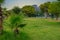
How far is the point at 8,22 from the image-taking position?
5.35m

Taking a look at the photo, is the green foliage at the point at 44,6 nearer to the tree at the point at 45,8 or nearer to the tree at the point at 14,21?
the tree at the point at 45,8

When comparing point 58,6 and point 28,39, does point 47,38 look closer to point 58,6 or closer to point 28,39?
point 28,39

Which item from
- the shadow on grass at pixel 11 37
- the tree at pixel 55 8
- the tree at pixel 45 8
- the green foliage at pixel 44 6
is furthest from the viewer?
the tree at pixel 45 8

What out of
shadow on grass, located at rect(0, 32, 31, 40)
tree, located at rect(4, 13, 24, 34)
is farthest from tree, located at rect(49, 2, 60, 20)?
shadow on grass, located at rect(0, 32, 31, 40)

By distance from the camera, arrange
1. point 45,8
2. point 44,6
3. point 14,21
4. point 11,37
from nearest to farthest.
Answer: point 11,37
point 14,21
point 44,6
point 45,8

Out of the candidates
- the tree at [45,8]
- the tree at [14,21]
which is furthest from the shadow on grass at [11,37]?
the tree at [45,8]

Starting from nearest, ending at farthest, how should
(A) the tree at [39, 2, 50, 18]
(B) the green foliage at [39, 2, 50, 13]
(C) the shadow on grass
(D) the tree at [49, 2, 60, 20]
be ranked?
(C) the shadow on grass < (D) the tree at [49, 2, 60, 20] < (B) the green foliage at [39, 2, 50, 13] < (A) the tree at [39, 2, 50, 18]

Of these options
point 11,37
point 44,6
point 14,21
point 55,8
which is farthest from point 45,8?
point 11,37

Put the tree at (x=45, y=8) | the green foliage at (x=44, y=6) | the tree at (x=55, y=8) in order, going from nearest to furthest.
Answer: the tree at (x=55, y=8) → the green foliage at (x=44, y=6) → the tree at (x=45, y=8)

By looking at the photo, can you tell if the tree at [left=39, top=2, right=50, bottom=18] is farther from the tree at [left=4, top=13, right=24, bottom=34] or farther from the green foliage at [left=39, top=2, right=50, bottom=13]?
the tree at [left=4, top=13, right=24, bottom=34]

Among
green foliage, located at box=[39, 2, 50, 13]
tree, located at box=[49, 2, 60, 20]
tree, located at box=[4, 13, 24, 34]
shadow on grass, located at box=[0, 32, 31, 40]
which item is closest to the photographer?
shadow on grass, located at box=[0, 32, 31, 40]

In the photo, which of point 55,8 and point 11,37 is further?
point 55,8

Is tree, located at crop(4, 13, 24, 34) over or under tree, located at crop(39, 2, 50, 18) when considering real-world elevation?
over

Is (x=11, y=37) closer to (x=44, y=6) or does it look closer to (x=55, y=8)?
(x=55, y=8)
